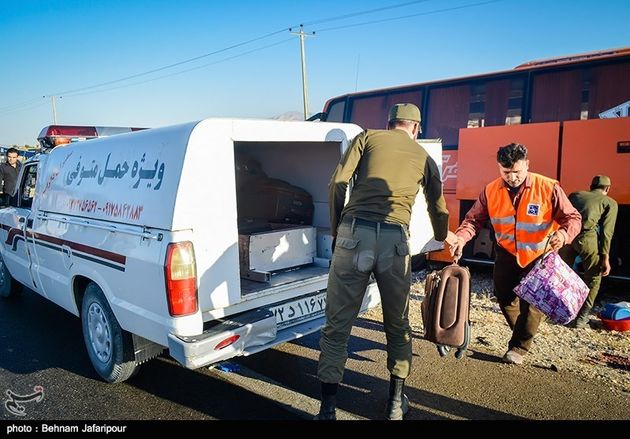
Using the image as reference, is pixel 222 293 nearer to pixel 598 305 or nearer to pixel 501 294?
pixel 501 294

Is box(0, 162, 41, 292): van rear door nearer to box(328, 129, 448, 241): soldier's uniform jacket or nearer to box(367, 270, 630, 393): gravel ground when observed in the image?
box(328, 129, 448, 241): soldier's uniform jacket

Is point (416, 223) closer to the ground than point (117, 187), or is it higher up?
closer to the ground

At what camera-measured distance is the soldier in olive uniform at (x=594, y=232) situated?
15.3 ft

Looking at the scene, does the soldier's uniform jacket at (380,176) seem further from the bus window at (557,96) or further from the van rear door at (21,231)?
the bus window at (557,96)

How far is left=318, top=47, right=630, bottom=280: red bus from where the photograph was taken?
208 inches

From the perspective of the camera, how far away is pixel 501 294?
391 centimetres

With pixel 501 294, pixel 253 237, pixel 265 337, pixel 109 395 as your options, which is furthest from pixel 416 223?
pixel 109 395

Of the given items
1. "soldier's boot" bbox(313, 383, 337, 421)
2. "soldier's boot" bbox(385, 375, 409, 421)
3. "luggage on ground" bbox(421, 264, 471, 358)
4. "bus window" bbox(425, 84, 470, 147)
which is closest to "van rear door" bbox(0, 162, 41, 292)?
"soldier's boot" bbox(313, 383, 337, 421)

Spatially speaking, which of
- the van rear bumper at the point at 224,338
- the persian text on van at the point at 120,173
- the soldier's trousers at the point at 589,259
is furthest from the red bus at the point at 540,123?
the persian text on van at the point at 120,173

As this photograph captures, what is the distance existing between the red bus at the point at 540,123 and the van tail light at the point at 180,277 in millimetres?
4554

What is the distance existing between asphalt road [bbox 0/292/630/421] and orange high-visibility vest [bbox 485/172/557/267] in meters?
0.99

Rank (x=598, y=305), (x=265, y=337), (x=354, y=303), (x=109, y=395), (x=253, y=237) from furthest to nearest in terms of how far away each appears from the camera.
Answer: (x=598, y=305) → (x=253, y=237) → (x=109, y=395) → (x=265, y=337) → (x=354, y=303)

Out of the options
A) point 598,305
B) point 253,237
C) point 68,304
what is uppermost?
point 253,237

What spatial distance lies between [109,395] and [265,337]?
136 centimetres
